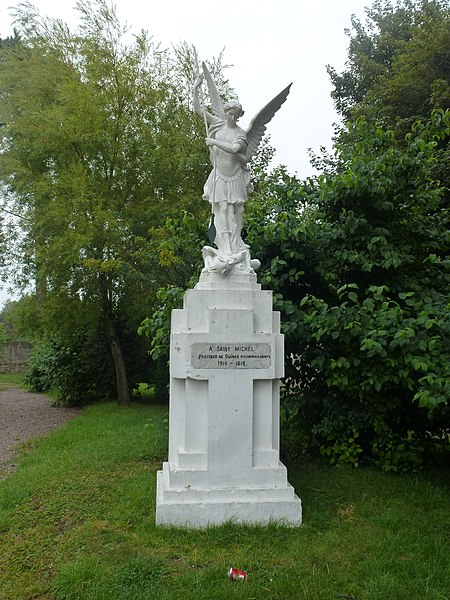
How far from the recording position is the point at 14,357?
26094mm

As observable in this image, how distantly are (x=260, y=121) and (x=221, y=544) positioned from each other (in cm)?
407

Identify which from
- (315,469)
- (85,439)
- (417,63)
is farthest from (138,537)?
(417,63)

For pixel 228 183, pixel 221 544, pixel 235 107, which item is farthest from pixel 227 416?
pixel 235 107

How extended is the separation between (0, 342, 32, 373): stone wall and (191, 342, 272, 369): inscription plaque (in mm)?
22741

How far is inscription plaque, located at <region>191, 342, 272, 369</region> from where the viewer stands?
193 inches

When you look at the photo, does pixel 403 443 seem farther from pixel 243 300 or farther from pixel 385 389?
pixel 243 300

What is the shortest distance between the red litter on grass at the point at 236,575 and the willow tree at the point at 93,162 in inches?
323

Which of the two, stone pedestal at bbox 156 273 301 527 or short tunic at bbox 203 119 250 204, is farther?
short tunic at bbox 203 119 250 204

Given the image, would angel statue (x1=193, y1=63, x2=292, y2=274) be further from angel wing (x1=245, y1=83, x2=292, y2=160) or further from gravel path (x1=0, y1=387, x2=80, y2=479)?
gravel path (x1=0, y1=387, x2=80, y2=479)

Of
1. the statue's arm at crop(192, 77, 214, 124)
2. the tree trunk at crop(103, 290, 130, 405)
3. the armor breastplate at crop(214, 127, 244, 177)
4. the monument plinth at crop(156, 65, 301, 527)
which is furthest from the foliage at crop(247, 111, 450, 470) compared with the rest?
the tree trunk at crop(103, 290, 130, 405)

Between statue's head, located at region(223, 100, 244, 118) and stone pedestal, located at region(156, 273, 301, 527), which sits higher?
statue's head, located at region(223, 100, 244, 118)

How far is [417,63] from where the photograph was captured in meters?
12.8

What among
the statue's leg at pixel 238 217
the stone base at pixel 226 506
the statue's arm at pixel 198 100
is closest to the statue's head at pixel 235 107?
the statue's arm at pixel 198 100

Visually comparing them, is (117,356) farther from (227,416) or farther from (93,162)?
(227,416)
